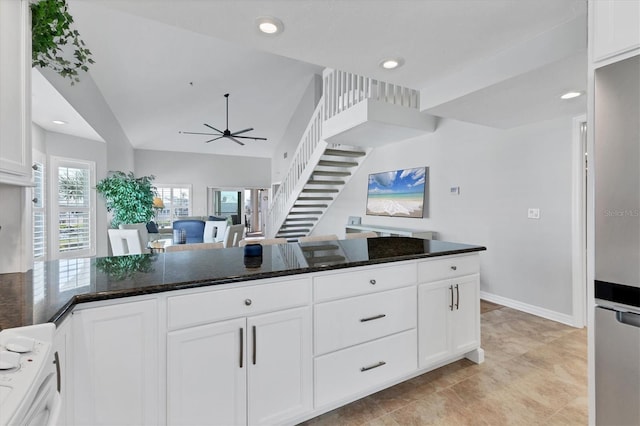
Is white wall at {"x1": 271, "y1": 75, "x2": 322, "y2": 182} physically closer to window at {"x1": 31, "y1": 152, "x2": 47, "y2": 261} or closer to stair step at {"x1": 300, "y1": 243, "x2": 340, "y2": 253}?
window at {"x1": 31, "y1": 152, "x2": 47, "y2": 261}

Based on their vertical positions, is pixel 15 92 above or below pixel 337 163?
below

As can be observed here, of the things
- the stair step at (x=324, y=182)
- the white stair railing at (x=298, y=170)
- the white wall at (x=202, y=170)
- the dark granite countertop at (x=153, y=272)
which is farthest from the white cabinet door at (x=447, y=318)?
the white wall at (x=202, y=170)

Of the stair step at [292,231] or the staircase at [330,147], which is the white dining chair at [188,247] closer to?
the staircase at [330,147]

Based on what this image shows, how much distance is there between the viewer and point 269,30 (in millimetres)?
2098

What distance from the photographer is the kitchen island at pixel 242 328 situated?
1.24 meters

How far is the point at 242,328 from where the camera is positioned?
149 centimetres

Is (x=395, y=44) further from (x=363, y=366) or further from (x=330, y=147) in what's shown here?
(x=330, y=147)

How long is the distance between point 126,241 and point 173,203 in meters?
6.19

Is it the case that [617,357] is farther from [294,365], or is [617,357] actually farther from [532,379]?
[294,365]

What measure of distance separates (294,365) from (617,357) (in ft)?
4.72

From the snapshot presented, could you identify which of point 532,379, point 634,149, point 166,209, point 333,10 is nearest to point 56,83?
point 333,10

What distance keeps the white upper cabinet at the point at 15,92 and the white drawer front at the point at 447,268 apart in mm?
2177

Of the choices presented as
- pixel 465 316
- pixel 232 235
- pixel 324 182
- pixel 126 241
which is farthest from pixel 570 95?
pixel 126 241

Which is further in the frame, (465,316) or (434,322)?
(465,316)
